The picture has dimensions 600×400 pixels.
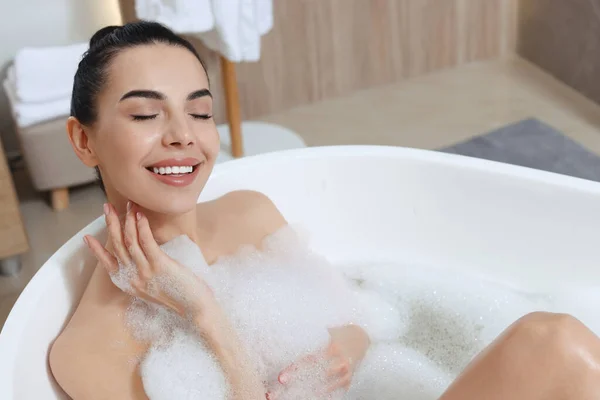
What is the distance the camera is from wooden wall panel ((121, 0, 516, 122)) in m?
2.57

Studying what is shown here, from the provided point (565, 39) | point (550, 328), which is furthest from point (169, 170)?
point (565, 39)

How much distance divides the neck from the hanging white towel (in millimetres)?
790

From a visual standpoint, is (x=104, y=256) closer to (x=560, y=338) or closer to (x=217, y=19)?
(x=560, y=338)

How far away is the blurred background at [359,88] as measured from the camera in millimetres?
2180

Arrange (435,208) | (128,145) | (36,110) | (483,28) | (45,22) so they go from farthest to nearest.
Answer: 1. (483,28)
2. (45,22)
3. (36,110)
4. (435,208)
5. (128,145)

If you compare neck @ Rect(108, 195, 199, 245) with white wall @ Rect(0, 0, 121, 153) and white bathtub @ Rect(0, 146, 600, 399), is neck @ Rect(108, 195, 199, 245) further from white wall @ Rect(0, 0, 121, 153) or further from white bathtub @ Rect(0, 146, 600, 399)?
white wall @ Rect(0, 0, 121, 153)

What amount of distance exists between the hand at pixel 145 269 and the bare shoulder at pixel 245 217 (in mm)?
233

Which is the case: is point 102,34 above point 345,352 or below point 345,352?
above

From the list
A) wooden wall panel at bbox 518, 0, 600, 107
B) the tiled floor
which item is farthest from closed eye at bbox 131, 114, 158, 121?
wooden wall panel at bbox 518, 0, 600, 107

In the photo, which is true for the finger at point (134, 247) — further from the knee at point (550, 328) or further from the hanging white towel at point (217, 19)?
the hanging white towel at point (217, 19)

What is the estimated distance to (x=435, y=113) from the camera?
2.71 meters

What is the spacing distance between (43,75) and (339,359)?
1.31 metres

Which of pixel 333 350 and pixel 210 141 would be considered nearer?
pixel 210 141

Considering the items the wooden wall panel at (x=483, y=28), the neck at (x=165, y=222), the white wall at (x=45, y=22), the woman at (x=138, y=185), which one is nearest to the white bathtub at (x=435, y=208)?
the neck at (x=165, y=222)
